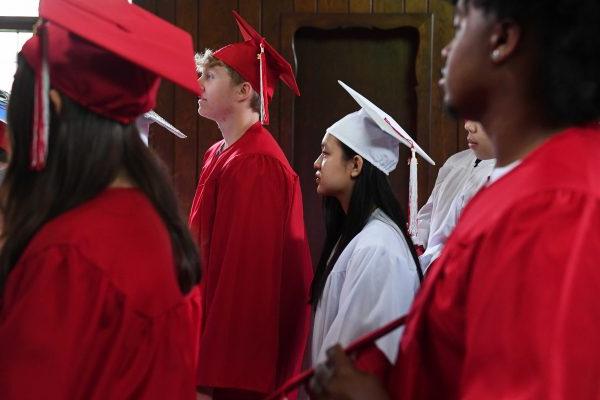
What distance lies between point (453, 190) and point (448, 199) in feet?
0.18

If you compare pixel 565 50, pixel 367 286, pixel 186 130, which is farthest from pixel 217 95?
pixel 565 50

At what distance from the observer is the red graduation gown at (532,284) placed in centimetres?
92

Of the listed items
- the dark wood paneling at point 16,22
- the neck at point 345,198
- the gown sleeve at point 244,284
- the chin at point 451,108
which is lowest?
the gown sleeve at point 244,284

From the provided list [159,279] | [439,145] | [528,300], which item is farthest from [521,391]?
[439,145]

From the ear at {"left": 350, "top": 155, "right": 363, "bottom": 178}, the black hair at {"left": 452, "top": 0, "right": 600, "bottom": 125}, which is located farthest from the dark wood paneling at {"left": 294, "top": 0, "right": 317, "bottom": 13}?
the black hair at {"left": 452, "top": 0, "right": 600, "bottom": 125}

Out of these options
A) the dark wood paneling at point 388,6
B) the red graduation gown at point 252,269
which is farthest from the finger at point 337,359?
the dark wood paneling at point 388,6

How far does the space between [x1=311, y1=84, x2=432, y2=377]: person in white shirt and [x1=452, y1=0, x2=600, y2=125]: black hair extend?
1045 millimetres

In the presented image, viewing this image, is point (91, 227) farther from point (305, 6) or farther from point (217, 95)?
point (305, 6)

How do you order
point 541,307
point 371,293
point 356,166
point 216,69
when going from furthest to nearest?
point 216,69
point 356,166
point 371,293
point 541,307

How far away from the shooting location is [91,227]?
125 cm

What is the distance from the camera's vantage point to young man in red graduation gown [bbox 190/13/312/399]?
2.87 m

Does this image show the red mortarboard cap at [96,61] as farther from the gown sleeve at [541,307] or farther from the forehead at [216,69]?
the forehead at [216,69]

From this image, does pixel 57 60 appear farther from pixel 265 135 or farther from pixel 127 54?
pixel 265 135

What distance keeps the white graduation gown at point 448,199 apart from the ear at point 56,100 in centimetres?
209
